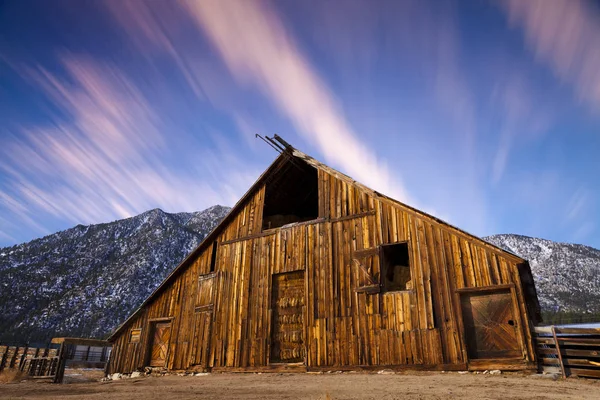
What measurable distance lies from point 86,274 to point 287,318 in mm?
123957

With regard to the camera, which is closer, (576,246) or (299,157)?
(299,157)

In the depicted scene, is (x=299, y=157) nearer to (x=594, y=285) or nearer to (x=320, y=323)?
(x=320, y=323)

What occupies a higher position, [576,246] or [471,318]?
[576,246]

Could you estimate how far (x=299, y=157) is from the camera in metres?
18.1

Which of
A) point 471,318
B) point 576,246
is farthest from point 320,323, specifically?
point 576,246

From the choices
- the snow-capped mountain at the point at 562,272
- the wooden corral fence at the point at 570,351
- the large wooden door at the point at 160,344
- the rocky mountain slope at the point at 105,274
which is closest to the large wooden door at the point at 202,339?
the large wooden door at the point at 160,344

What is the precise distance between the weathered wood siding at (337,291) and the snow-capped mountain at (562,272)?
11868 centimetres

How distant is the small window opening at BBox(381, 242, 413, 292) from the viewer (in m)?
13.5

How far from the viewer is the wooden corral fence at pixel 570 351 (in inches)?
381

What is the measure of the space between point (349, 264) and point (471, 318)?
4.54 m

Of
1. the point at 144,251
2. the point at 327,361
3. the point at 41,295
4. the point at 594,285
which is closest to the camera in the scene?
the point at 327,361

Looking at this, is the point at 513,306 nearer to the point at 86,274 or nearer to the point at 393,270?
the point at 393,270

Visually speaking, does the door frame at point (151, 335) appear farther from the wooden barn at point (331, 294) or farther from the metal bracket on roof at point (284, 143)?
the metal bracket on roof at point (284, 143)

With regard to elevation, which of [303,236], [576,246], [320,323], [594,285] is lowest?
[320,323]
